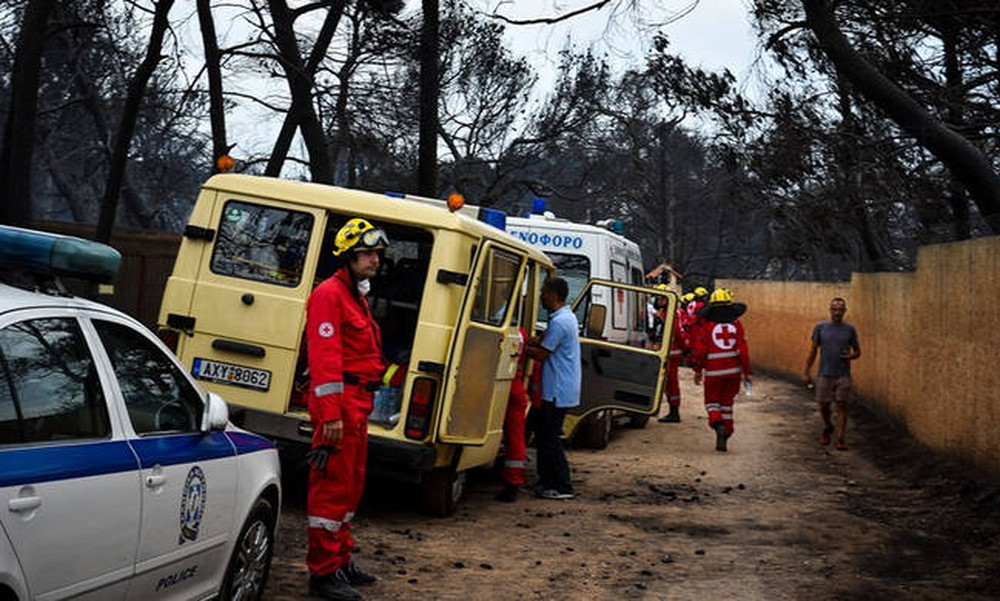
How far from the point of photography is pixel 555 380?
37.7ft

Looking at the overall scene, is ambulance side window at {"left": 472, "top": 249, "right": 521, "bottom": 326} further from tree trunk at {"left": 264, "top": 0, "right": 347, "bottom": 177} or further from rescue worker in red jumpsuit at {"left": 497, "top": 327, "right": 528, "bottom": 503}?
tree trunk at {"left": 264, "top": 0, "right": 347, "bottom": 177}

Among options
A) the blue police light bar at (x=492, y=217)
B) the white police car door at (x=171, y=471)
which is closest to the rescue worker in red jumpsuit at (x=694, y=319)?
the blue police light bar at (x=492, y=217)

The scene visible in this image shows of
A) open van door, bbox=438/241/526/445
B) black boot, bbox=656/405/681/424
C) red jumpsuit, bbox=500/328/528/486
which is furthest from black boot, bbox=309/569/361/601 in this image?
black boot, bbox=656/405/681/424

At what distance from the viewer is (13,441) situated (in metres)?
4.05

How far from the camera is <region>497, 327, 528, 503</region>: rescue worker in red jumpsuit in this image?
11.0 m

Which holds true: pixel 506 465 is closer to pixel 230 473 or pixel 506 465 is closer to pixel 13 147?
pixel 230 473

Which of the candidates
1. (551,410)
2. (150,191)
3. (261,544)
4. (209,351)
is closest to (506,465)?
(551,410)

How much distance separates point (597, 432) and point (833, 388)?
3111 millimetres

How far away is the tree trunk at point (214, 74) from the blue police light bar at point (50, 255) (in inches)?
495

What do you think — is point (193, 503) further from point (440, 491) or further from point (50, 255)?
point (440, 491)

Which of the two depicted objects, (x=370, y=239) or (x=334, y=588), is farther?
Result: (x=370, y=239)

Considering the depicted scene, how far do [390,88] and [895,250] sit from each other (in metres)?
17.5

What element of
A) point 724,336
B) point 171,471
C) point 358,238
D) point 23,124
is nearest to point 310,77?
point 23,124

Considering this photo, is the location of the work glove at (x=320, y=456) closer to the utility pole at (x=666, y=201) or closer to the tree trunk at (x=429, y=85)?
the tree trunk at (x=429, y=85)
